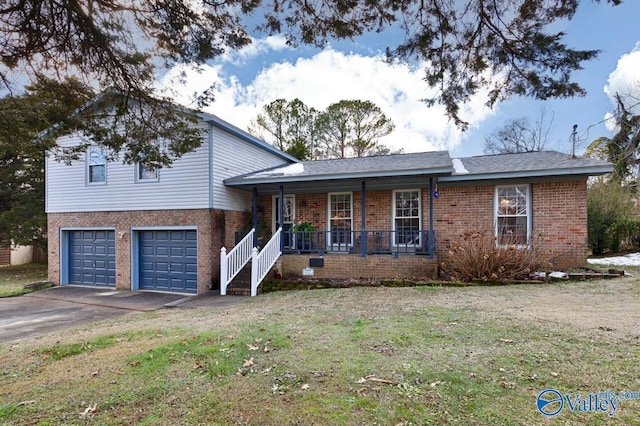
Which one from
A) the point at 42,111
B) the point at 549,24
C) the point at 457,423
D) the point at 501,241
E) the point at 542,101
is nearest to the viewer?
the point at 457,423

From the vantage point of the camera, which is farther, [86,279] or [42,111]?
[86,279]

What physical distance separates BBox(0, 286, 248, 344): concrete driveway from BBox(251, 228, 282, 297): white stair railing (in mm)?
590

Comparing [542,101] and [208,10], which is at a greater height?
[208,10]

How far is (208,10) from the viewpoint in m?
4.54

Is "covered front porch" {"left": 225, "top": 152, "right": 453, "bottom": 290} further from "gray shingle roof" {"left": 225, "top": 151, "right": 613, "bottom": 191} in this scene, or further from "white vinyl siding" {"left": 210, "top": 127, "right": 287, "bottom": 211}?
"white vinyl siding" {"left": 210, "top": 127, "right": 287, "bottom": 211}

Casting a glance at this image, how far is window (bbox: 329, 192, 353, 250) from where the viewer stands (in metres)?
A: 12.2

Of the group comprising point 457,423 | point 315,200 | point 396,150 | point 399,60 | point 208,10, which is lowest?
point 457,423

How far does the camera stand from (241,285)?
986 centimetres

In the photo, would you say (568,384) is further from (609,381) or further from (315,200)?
(315,200)

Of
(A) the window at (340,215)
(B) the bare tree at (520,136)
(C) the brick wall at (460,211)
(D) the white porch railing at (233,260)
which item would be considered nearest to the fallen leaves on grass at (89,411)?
(D) the white porch railing at (233,260)

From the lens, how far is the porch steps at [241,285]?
9.72m

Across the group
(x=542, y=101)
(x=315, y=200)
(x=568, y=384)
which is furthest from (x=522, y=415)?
(x=315, y=200)

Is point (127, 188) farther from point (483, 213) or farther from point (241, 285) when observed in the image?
point (483, 213)

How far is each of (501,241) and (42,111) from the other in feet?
36.3
